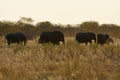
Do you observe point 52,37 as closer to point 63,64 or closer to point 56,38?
point 56,38

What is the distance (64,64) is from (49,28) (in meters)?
40.0

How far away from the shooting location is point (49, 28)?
50906 millimetres

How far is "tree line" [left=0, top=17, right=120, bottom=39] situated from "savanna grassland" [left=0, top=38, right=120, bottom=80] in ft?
92.6

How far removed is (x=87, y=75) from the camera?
10.0m

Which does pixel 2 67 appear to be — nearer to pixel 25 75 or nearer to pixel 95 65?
pixel 25 75

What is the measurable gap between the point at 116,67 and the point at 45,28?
3916 cm

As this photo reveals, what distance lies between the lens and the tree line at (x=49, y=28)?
44656 millimetres

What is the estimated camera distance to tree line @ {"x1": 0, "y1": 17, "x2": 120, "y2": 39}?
147ft

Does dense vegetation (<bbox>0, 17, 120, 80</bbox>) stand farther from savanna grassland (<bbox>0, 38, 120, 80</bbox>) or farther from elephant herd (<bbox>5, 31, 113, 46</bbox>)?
elephant herd (<bbox>5, 31, 113, 46</bbox>)

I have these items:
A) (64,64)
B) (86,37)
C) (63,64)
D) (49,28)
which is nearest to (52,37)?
(86,37)

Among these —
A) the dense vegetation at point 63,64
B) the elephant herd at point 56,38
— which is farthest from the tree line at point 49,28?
the dense vegetation at point 63,64

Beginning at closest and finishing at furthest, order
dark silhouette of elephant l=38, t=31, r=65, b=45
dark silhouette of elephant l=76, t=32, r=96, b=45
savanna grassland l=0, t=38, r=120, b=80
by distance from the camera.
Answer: savanna grassland l=0, t=38, r=120, b=80 < dark silhouette of elephant l=38, t=31, r=65, b=45 < dark silhouette of elephant l=76, t=32, r=96, b=45

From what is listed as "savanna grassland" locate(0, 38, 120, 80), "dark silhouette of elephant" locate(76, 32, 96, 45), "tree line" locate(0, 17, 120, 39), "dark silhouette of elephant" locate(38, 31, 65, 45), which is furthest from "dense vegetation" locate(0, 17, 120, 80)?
"tree line" locate(0, 17, 120, 39)

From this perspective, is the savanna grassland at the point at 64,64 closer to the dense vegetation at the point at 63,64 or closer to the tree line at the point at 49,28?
the dense vegetation at the point at 63,64
